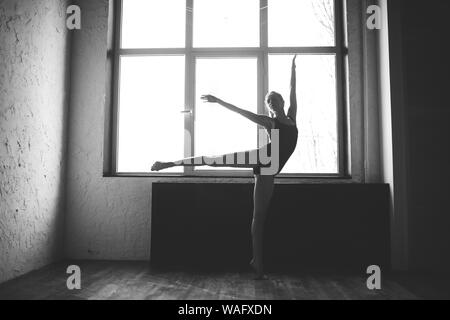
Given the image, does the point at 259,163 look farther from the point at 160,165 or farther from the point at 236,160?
the point at 160,165

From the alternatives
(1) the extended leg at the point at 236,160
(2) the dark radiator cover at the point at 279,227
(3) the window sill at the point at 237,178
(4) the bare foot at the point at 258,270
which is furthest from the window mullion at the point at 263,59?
(4) the bare foot at the point at 258,270

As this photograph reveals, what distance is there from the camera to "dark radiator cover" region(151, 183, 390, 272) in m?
2.96

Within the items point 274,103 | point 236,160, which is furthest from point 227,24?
point 236,160

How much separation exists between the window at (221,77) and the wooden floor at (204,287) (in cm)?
114

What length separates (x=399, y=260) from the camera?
9.86ft

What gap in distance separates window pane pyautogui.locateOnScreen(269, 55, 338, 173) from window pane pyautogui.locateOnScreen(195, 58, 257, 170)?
270 mm

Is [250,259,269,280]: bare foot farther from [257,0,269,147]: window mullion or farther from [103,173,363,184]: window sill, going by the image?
[257,0,269,147]: window mullion

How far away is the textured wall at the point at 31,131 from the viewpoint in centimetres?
257

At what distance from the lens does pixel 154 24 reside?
3732mm

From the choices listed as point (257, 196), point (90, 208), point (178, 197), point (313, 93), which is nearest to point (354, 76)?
point (313, 93)

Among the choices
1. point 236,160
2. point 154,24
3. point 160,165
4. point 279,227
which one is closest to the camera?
point 236,160

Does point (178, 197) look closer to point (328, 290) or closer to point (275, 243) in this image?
point (275, 243)

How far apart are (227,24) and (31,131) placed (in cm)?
224

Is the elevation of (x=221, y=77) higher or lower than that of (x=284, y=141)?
higher
